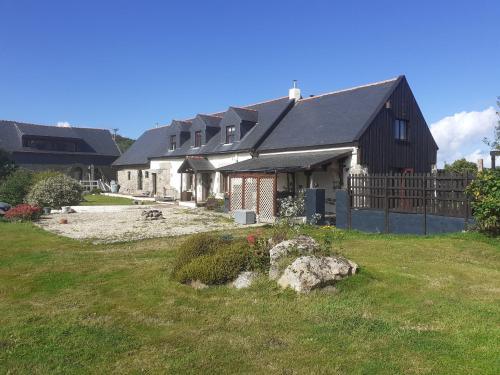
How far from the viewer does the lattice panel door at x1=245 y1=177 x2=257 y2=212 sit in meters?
21.0

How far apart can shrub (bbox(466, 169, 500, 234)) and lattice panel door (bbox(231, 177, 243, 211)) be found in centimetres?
1143

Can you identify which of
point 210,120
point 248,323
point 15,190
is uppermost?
point 210,120

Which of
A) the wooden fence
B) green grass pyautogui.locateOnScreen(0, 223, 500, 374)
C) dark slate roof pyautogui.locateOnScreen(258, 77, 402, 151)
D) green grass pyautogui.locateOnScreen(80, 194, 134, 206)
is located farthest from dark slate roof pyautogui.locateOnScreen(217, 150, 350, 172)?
green grass pyautogui.locateOnScreen(0, 223, 500, 374)

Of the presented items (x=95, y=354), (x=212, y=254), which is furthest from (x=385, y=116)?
(x=95, y=354)

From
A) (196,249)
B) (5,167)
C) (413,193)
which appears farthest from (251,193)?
(5,167)

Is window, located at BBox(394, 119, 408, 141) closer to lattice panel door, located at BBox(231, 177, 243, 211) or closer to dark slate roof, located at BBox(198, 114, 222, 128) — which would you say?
lattice panel door, located at BBox(231, 177, 243, 211)

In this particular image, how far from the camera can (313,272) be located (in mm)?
6953

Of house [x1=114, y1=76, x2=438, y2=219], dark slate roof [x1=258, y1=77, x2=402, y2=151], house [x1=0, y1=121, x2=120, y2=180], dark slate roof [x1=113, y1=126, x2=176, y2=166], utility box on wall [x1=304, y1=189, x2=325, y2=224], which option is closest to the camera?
utility box on wall [x1=304, y1=189, x2=325, y2=224]

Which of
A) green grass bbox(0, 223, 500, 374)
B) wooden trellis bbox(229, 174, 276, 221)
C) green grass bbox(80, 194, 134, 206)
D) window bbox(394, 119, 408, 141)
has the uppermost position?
Answer: window bbox(394, 119, 408, 141)

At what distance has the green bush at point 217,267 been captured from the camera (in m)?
7.46

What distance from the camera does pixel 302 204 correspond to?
17.1m

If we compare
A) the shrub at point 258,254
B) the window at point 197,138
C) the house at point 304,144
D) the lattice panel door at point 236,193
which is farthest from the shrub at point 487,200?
the window at point 197,138

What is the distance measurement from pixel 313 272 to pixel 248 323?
1659mm

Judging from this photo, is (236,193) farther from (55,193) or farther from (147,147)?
(147,147)
